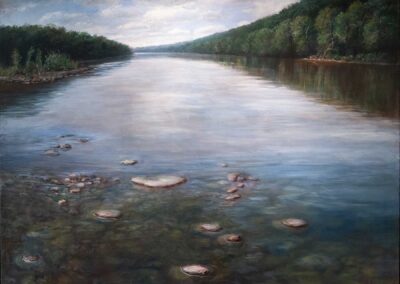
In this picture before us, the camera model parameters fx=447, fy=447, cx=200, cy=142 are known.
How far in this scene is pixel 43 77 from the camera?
3.97 meters

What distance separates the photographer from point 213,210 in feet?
7.66

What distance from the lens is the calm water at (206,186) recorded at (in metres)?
2.04

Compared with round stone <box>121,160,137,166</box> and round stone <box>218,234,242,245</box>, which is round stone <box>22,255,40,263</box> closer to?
round stone <box>121,160,137,166</box>

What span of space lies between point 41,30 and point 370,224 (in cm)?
253

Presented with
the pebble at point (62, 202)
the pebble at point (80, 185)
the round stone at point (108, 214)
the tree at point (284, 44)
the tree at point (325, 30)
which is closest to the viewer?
the round stone at point (108, 214)

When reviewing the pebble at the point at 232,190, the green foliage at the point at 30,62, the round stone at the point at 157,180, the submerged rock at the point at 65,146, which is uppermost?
the green foliage at the point at 30,62

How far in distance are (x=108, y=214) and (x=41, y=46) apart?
5.68 feet

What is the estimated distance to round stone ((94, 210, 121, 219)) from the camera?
7.79ft

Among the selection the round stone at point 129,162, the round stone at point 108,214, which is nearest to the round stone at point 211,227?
the round stone at point 108,214

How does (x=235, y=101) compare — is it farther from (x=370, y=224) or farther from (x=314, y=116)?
(x=370, y=224)

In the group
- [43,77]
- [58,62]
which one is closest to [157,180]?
[58,62]

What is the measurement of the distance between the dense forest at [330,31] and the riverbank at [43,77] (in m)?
1.16

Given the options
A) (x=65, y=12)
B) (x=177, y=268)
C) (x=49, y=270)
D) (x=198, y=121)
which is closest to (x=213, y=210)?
(x=177, y=268)

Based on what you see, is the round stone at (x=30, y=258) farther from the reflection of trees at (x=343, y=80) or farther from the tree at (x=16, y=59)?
the reflection of trees at (x=343, y=80)
